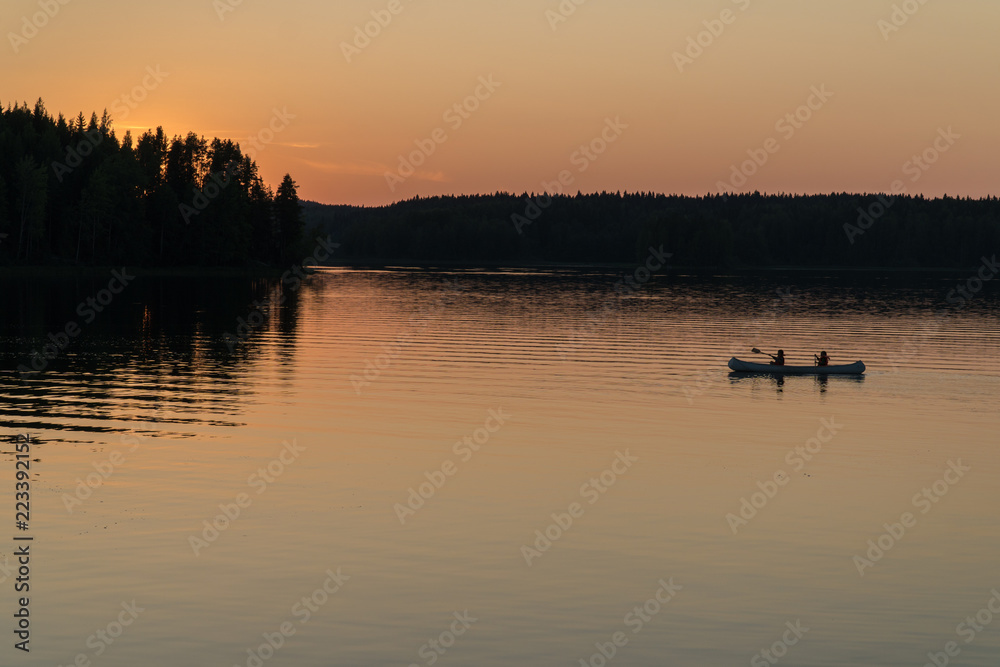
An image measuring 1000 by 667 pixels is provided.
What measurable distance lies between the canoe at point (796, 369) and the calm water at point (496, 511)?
145 centimetres

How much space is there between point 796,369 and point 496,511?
38959 millimetres

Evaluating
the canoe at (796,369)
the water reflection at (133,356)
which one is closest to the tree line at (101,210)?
the water reflection at (133,356)

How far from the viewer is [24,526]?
24438mm

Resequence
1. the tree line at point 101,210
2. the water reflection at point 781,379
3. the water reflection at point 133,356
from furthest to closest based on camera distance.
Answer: the tree line at point 101,210 → the water reflection at point 781,379 → the water reflection at point 133,356

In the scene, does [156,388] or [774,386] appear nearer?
[156,388]

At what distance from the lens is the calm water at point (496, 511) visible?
19266 millimetres

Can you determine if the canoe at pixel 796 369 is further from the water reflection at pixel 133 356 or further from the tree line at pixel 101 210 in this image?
the tree line at pixel 101 210

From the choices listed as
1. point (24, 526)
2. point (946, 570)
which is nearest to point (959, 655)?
point (946, 570)

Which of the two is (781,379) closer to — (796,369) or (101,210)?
(796,369)

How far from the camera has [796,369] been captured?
62469 millimetres

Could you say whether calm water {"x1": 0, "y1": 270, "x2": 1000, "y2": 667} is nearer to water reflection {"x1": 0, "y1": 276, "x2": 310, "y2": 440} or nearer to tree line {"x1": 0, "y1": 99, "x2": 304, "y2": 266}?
water reflection {"x1": 0, "y1": 276, "x2": 310, "y2": 440}

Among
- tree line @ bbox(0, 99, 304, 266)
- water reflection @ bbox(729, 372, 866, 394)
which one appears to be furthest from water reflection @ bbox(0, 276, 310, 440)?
tree line @ bbox(0, 99, 304, 266)

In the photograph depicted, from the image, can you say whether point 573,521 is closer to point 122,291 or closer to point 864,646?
point 864,646

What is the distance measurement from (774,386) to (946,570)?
3484 centimetres
